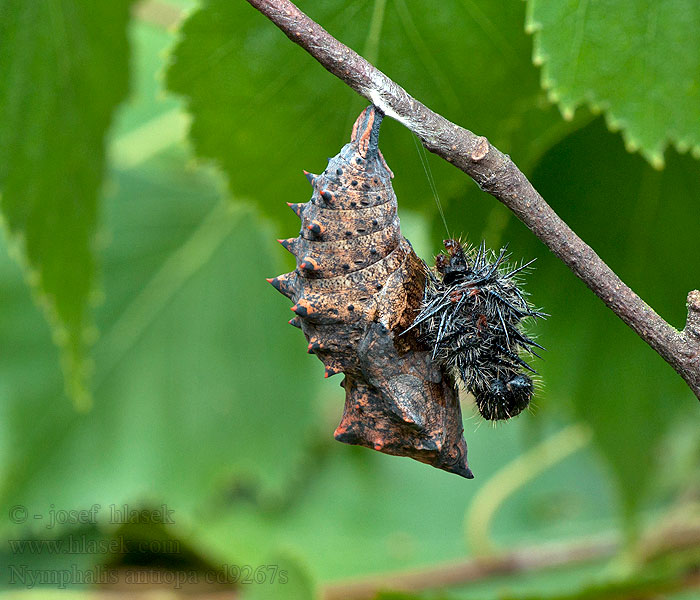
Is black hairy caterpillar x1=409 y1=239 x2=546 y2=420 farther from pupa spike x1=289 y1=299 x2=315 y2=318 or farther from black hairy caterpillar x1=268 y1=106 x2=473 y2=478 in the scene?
pupa spike x1=289 y1=299 x2=315 y2=318

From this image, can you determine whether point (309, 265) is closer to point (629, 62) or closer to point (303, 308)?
point (303, 308)

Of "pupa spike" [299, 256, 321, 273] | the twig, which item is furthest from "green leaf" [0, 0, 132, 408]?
the twig

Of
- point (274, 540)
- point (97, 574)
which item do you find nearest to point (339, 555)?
point (274, 540)

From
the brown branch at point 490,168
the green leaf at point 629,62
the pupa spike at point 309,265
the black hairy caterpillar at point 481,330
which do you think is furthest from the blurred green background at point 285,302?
the pupa spike at point 309,265

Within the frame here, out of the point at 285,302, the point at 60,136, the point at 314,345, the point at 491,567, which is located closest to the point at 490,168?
the point at 314,345

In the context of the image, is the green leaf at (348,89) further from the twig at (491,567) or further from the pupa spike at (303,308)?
the twig at (491,567)
